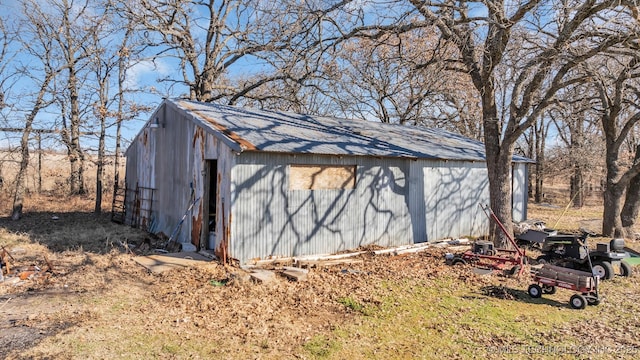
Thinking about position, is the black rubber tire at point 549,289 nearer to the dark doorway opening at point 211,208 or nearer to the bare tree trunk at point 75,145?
the dark doorway opening at point 211,208

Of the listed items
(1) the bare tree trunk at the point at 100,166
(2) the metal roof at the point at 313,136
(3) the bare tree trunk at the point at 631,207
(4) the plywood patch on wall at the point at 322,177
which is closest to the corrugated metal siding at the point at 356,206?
(4) the plywood patch on wall at the point at 322,177

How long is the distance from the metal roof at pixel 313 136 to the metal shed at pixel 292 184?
0.05 meters

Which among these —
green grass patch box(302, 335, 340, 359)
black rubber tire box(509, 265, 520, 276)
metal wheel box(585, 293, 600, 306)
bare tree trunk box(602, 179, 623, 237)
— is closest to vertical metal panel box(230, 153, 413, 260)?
black rubber tire box(509, 265, 520, 276)

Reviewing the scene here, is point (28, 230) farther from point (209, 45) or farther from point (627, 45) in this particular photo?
point (627, 45)

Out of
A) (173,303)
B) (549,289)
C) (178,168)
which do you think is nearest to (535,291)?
(549,289)

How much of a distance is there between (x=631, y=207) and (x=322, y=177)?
1248 centimetres

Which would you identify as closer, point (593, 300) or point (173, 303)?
point (173, 303)

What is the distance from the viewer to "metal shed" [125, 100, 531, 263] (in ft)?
30.5

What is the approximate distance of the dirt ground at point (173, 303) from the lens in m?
5.14

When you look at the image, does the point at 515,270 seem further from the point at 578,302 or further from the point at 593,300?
the point at 578,302

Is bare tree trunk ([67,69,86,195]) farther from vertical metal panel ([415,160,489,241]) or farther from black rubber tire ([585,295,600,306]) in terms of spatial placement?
black rubber tire ([585,295,600,306])

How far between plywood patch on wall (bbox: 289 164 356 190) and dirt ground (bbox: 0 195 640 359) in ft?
6.82

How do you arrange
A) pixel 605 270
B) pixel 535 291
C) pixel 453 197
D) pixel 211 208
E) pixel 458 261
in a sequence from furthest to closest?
pixel 453 197 → pixel 211 208 → pixel 458 261 → pixel 605 270 → pixel 535 291

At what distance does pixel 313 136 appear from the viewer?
37.6 ft
